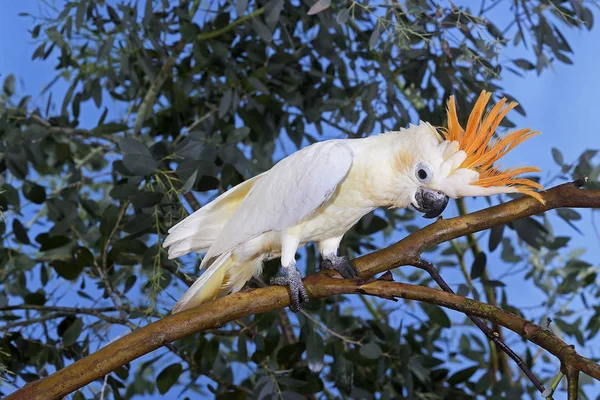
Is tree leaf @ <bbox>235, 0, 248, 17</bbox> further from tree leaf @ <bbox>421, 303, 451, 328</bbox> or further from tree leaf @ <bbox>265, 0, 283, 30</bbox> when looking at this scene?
tree leaf @ <bbox>421, 303, 451, 328</bbox>

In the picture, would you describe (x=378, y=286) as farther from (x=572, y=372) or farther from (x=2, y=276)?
(x=2, y=276)

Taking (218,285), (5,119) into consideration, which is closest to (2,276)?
(5,119)

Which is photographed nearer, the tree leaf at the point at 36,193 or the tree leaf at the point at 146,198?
the tree leaf at the point at 146,198

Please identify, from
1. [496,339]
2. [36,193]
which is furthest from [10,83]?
[496,339]

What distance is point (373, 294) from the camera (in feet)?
2.90

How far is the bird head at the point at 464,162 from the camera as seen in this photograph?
95cm

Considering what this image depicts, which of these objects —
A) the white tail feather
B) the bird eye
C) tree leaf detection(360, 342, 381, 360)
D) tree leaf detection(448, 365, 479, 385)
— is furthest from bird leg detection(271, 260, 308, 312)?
tree leaf detection(448, 365, 479, 385)

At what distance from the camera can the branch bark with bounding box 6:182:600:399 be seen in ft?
2.56

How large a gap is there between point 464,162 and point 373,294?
237 mm

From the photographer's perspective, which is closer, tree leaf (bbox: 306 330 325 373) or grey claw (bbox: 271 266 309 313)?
grey claw (bbox: 271 266 309 313)

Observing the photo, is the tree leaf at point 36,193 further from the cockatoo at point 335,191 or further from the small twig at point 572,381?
the small twig at point 572,381

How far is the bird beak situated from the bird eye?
18 millimetres

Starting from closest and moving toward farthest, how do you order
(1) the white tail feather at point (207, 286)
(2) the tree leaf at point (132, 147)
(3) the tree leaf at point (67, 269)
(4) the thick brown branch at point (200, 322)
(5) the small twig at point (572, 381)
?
(5) the small twig at point (572, 381), (4) the thick brown branch at point (200, 322), (1) the white tail feather at point (207, 286), (2) the tree leaf at point (132, 147), (3) the tree leaf at point (67, 269)

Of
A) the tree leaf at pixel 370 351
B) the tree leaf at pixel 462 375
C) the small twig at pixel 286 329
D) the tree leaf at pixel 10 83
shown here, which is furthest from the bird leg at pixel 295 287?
the tree leaf at pixel 10 83
